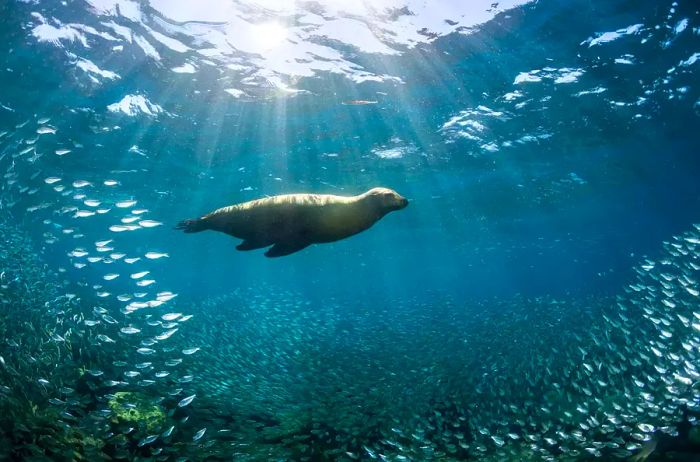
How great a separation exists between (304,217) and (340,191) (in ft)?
70.6

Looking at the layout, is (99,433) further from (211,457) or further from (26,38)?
(26,38)

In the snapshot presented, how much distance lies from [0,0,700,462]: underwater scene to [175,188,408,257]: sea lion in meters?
0.02

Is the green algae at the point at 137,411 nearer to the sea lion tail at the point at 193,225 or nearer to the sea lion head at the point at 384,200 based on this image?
the sea lion tail at the point at 193,225

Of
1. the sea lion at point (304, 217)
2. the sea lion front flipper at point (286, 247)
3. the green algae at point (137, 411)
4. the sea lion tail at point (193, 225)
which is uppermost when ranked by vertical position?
the sea lion tail at point (193, 225)

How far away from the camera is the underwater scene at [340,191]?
6512 millimetres

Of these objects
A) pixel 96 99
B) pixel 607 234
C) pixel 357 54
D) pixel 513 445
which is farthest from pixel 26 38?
pixel 607 234

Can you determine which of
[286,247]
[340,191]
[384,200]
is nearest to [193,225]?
[286,247]

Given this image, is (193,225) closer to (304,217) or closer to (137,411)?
(304,217)

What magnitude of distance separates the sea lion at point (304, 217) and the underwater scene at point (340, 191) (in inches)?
0.6

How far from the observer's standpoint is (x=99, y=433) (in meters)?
5.56

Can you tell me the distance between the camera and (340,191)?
24.1 meters

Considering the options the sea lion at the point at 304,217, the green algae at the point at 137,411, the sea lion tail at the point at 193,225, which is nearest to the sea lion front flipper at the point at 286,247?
the sea lion at the point at 304,217

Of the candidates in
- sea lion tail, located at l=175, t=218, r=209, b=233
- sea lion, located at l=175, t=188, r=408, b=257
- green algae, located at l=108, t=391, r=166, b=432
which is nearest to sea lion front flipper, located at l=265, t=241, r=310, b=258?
sea lion, located at l=175, t=188, r=408, b=257

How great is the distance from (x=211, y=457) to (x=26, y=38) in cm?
→ 1250
